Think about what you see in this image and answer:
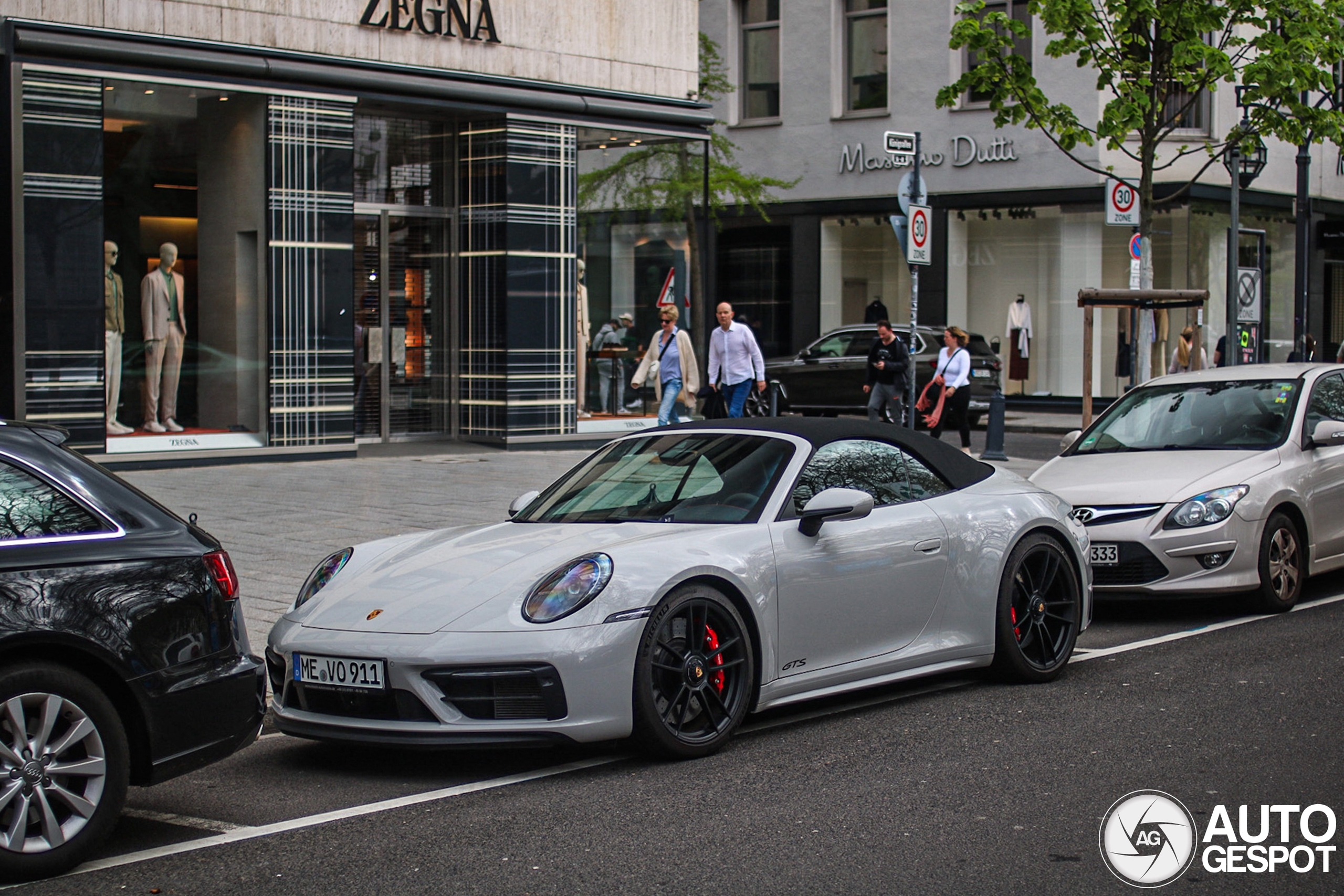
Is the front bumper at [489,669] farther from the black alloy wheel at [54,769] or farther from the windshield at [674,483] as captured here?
the black alloy wheel at [54,769]

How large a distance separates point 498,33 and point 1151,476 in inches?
472

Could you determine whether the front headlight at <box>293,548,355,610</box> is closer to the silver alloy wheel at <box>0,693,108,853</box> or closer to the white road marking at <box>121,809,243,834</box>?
the white road marking at <box>121,809,243,834</box>

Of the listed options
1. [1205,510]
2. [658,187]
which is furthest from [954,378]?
[1205,510]

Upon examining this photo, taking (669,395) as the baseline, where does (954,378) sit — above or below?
above

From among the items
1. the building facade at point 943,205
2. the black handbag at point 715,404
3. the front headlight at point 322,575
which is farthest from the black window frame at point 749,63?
the front headlight at point 322,575

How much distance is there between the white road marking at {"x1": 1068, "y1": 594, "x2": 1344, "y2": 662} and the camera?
26.7ft

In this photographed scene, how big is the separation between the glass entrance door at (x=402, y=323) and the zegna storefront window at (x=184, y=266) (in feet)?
6.56

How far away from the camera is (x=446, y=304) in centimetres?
1978

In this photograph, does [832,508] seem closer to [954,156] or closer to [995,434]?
[995,434]

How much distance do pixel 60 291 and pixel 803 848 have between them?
12.9m

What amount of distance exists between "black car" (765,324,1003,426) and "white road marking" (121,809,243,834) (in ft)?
69.6

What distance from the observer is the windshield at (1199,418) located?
32.9 ft

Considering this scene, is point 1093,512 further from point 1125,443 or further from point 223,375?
point 223,375

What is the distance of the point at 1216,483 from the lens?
30.5 ft
